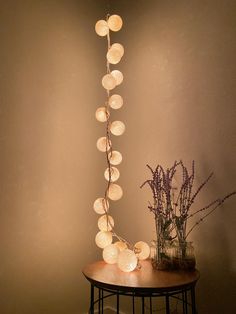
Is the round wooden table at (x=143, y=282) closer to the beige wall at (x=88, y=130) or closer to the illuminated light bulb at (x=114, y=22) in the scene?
the beige wall at (x=88, y=130)

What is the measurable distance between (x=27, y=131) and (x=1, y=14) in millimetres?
699

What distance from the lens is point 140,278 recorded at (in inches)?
56.6

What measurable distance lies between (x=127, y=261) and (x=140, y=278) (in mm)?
101

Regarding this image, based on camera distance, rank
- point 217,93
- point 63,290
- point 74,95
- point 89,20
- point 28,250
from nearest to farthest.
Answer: point 217,93, point 28,250, point 63,290, point 74,95, point 89,20

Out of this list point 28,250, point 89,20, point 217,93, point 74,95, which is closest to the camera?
point 217,93

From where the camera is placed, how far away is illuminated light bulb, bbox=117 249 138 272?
1.50 metres

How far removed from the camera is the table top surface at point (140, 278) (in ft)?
4.36

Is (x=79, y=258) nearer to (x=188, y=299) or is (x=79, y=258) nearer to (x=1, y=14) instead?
(x=188, y=299)

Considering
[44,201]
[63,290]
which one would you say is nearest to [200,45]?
[44,201]

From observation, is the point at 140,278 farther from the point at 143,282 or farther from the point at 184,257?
the point at 184,257

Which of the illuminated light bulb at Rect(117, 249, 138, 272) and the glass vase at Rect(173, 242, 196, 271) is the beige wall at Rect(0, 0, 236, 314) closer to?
the glass vase at Rect(173, 242, 196, 271)

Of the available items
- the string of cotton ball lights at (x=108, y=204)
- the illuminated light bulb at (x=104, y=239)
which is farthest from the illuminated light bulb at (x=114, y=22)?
the illuminated light bulb at (x=104, y=239)

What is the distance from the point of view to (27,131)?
1.89m

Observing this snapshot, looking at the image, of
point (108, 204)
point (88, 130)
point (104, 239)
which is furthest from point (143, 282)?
point (88, 130)
